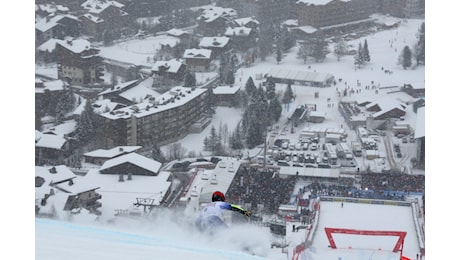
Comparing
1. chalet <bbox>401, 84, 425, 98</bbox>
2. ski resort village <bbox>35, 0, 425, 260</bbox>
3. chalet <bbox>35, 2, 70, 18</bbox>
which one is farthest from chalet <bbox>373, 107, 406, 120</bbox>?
chalet <bbox>35, 2, 70, 18</bbox>

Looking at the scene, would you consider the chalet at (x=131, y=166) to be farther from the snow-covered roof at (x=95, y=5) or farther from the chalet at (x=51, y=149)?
the snow-covered roof at (x=95, y=5)

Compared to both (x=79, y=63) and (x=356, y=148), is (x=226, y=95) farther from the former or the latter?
(x=79, y=63)

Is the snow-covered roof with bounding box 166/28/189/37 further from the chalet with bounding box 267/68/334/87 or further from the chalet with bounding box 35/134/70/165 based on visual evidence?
the chalet with bounding box 35/134/70/165

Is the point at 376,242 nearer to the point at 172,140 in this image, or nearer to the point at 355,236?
the point at 355,236

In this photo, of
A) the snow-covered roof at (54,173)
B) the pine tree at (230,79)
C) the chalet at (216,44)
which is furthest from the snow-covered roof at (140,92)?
the snow-covered roof at (54,173)

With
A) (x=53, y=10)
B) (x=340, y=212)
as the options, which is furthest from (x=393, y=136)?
(x=53, y=10)

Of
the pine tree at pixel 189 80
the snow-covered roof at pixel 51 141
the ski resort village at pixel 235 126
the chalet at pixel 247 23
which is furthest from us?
the chalet at pixel 247 23
